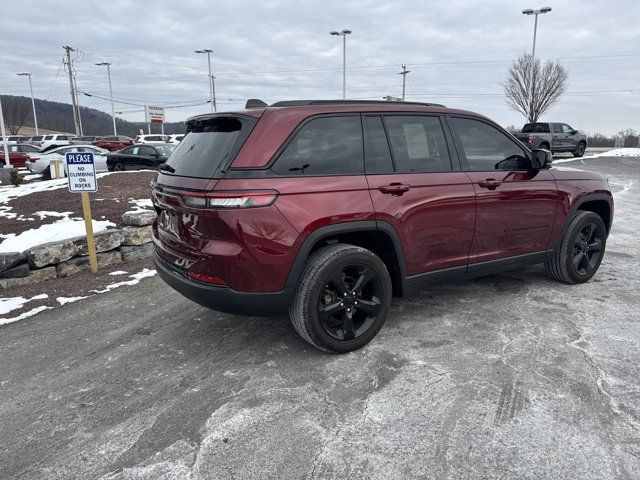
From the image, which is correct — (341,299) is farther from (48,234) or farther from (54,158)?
(54,158)

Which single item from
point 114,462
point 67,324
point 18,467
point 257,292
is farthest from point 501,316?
point 67,324

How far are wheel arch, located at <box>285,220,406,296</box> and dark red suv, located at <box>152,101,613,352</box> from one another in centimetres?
1

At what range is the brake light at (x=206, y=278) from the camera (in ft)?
10.2

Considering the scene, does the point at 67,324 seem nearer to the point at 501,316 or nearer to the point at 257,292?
the point at 257,292

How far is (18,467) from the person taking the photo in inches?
94.0

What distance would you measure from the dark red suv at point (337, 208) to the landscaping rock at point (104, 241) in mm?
2687

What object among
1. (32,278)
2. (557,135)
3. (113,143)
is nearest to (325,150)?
(32,278)

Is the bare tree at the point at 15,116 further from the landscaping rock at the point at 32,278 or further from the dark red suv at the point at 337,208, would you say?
the dark red suv at the point at 337,208

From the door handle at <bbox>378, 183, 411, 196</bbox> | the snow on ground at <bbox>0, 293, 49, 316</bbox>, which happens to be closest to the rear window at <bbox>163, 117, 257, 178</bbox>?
the door handle at <bbox>378, 183, 411, 196</bbox>

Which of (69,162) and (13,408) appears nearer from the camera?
(13,408)

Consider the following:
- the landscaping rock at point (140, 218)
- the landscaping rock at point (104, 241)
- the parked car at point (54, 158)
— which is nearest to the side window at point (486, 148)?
the landscaping rock at point (140, 218)

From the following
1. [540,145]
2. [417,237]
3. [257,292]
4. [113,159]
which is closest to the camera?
[257,292]

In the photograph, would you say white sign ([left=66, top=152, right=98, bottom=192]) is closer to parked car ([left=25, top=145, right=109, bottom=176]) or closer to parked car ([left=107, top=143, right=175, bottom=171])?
parked car ([left=107, top=143, right=175, bottom=171])

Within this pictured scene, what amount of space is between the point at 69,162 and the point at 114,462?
4.39 meters
